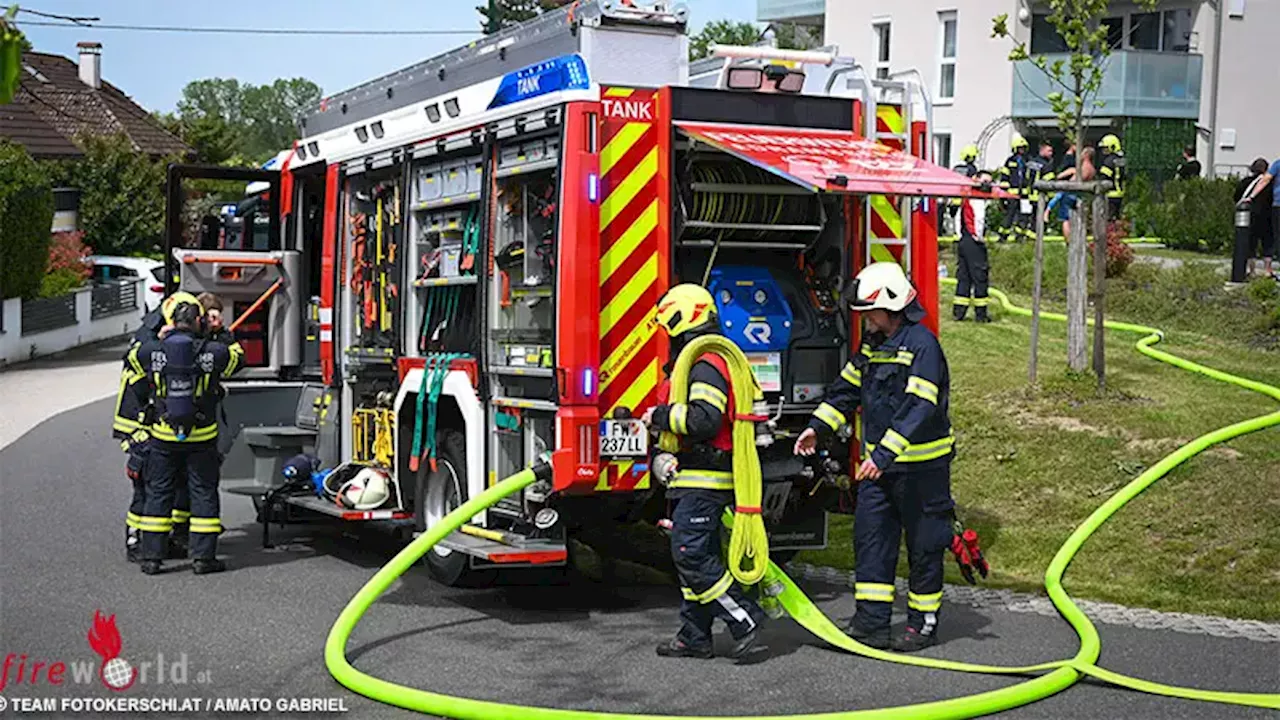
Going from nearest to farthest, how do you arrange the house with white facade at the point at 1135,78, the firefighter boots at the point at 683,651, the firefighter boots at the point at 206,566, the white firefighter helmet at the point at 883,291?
the firefighter boots at the point at 683,651
the white firefighter helmet at the point at 883,291
the firefighter boots at the point at 206,566
the house with white facade at the point at 1135,78

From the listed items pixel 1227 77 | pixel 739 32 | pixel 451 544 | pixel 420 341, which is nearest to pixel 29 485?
pixel 420 341

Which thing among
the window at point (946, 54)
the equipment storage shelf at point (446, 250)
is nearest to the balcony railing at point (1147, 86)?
the window at point (946, 54)

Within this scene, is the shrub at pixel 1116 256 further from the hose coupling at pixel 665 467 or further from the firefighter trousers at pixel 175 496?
the hose coupling at pixel 665 467

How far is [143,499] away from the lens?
9805 mm

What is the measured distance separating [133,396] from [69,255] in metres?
22.4

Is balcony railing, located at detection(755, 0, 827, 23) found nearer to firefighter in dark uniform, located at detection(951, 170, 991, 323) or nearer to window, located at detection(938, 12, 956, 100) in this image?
window, located at detection(938, 12, 956, 100)

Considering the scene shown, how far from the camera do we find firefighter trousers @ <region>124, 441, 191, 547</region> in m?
9.73

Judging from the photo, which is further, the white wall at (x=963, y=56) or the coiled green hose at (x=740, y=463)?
the white wall at (x=963, y=56)

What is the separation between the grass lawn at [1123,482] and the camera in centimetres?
900

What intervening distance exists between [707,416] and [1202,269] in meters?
13.4

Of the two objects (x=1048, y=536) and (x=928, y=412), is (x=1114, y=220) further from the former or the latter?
(x=928, y=412)

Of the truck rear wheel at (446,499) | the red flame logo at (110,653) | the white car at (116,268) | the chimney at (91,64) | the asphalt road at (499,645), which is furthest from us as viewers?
the chimney at (91,64)

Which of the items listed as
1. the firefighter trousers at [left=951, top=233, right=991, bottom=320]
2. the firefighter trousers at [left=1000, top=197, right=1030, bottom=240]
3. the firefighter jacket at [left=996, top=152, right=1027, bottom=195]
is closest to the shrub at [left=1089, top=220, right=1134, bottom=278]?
the firefighter jacket at [left=996, top=152, right=1027, bottom=195]

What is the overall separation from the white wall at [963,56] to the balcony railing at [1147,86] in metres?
1.38
